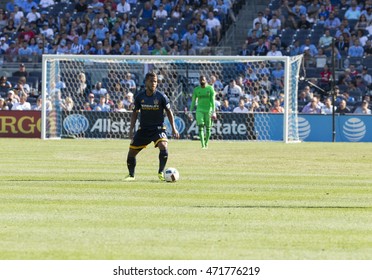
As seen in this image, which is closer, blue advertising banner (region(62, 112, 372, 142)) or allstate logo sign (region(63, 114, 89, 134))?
blue advertising banner (region(62, 112, 372, 142))

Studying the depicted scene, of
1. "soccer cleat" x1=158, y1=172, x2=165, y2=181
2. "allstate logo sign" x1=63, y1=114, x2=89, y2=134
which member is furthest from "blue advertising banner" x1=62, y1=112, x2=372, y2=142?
"soccer cleat" x1=158, y1=172, x2=165, y2=181

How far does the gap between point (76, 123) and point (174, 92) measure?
4.02 meters

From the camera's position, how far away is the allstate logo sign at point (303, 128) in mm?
41688

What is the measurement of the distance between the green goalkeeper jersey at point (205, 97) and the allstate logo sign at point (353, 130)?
7511 millimetres

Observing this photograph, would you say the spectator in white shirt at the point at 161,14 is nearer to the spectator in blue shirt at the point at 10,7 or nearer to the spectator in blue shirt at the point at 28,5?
the spectator in blue shirt at the point at 28,5

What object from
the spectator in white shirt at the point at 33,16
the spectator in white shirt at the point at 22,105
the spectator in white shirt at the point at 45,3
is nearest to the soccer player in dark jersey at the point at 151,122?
the spectator in white shirt at the point at 22,105

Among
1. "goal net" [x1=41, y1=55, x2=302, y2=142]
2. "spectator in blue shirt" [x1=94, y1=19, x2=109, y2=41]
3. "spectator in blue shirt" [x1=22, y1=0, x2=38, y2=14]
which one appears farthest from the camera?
"spectator in blue shirt" [x1=22, y1=0, x2=38, y2=14]

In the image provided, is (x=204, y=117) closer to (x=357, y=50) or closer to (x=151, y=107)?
(x=357, y=50)

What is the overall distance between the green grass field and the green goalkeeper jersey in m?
6.49

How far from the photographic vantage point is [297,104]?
42.2 m

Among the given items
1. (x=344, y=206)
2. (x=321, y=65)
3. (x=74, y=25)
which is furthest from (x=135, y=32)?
(x=344, y=206)

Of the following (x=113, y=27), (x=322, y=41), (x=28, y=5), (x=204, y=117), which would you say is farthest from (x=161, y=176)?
(x=28, y=5)

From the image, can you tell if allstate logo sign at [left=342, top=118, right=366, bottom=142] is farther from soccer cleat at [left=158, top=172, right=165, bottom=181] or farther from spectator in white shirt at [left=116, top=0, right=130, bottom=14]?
soccer cleat at [left=158, top=172, right=165, bottom=181]

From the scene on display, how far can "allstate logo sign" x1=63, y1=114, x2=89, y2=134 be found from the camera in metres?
42.4
